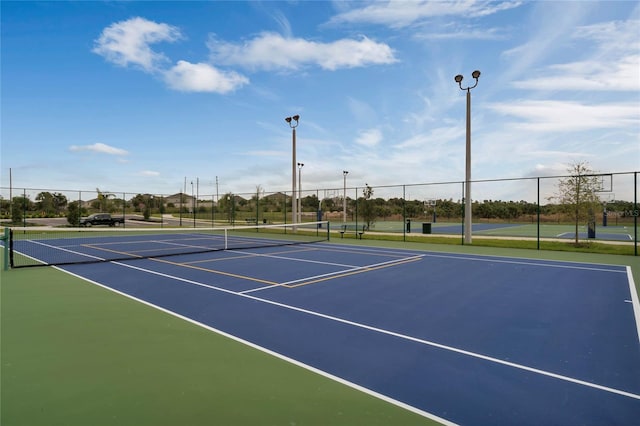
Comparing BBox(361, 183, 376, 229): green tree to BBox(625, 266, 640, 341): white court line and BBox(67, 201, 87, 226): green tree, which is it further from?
BBox(67, 201, 87, 226): green tree

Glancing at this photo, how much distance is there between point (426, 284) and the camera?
27.7ft

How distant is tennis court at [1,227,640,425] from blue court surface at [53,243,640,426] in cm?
2

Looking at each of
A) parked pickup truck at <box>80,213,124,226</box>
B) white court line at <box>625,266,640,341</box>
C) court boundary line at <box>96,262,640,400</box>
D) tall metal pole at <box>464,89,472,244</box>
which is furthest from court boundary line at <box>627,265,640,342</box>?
parked pickup truck at <box>80,213,124,226</box>

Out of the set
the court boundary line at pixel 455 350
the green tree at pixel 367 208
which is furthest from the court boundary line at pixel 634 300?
the green tree at pixel 367 208

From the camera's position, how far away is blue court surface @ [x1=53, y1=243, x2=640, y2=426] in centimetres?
331

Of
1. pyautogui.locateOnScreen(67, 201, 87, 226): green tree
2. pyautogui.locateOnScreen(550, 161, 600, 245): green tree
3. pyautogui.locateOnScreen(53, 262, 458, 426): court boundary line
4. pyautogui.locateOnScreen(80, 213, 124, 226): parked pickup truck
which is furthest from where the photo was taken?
pyautogui.locateOnScreen(80, 213, 124, 226): parked pickup truck

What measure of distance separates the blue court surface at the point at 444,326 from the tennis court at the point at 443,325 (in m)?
0.02

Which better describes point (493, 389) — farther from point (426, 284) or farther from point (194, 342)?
point (426, 284)

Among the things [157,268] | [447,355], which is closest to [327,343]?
[447,355]

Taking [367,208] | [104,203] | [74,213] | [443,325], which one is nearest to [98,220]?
[104,203]

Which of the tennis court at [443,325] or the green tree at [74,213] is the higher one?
the green tree at [74,213]

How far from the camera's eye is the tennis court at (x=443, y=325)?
3326 mm

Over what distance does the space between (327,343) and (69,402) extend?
276cm

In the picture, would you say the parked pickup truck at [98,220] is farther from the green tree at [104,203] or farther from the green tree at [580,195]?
the green tree at [580,195]
